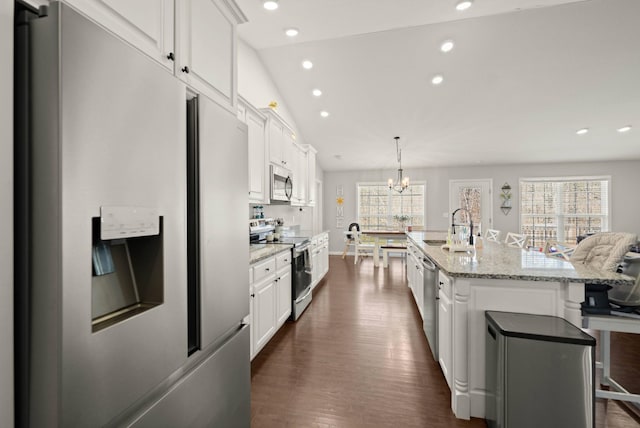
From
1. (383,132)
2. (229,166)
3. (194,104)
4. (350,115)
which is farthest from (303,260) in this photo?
(383,132)

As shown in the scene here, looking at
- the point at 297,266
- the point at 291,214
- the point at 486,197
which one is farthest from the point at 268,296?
the point at 486,197

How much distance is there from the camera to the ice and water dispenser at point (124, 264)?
681 mm

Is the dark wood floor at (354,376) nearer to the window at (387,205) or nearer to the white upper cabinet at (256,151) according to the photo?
the white upper cabinet at (256,151)

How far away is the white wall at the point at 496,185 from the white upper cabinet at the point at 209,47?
6.41 meters

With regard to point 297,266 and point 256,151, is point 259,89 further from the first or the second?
point 297,266

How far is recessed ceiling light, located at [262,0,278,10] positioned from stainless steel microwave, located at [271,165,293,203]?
1563 mm

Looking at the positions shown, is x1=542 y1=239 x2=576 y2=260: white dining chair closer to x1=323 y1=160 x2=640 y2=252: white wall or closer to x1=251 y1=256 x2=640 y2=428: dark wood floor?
x1=251 y1=256 x2=640 y2=428: dark wood floor

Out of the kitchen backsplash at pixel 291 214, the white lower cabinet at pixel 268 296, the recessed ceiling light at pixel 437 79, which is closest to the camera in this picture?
the white lower cabinet at pixel 268 296

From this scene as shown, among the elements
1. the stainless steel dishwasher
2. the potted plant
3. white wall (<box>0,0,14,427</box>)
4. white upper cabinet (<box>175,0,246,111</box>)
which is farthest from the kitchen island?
the potted plant

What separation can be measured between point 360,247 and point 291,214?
2288mm

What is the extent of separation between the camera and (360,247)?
6.57 metres

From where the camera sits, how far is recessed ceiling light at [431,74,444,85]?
4012mm

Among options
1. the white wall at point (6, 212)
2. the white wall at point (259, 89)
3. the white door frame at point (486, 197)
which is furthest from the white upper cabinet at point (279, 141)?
the white door frame at point (486, 197)

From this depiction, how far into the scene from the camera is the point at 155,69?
0.80m
